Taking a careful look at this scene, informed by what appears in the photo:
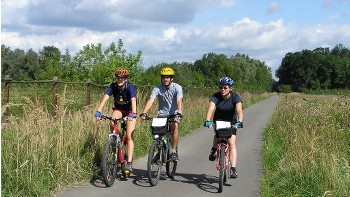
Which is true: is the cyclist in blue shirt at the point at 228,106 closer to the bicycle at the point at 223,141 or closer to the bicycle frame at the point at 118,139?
the bicycle at the point at 223,141

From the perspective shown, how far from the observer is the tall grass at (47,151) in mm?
6418

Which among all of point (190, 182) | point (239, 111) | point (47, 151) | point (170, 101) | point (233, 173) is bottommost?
point (190, 182)

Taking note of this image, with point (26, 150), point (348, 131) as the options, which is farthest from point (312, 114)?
point (26, 150)

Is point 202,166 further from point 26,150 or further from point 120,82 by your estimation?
point 26,150

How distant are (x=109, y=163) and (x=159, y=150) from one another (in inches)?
38.3

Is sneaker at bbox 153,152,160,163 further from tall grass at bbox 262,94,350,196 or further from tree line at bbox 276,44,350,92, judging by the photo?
tree line at bbox 276,44,350,92

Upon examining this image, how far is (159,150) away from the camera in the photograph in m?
8.15

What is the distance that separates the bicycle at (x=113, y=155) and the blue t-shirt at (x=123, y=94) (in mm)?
304

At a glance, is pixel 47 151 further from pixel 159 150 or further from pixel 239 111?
pixel 239 111

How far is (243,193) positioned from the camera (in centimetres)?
747

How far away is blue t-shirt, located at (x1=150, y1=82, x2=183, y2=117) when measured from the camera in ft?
28.1

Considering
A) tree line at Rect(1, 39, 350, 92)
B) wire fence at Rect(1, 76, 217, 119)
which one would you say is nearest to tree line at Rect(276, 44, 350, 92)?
tree line at Rect(1, 39, 350, 92)

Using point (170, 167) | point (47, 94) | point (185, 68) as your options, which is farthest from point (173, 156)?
point (185, 68)

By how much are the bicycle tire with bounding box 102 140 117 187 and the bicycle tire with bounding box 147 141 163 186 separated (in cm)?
61
